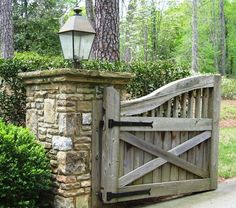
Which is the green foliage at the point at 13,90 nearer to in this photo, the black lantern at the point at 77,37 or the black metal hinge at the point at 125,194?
the black lantern at the point at 77,37

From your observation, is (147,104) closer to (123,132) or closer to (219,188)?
(123,132)

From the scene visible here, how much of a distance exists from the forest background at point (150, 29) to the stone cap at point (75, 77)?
166 inches

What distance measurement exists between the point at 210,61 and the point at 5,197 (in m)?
24.9

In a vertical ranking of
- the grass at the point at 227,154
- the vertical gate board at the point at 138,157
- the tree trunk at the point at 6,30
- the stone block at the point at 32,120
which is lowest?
the grass at the point at 227,154

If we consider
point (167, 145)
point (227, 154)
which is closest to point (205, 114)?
point (167, 145)

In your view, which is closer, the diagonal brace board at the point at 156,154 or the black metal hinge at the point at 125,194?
the black metal hinge at the point at 125,194

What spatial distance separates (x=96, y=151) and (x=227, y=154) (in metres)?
4.00

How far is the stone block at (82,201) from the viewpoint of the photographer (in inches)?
159

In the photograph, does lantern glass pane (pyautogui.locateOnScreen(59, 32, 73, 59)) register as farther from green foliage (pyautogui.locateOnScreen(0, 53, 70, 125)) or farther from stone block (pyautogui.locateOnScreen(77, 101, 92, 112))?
green foliage (pyautogui.locateOnScreen(0, 53, 70, 125))

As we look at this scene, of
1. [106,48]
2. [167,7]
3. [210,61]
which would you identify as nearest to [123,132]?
[106,48]

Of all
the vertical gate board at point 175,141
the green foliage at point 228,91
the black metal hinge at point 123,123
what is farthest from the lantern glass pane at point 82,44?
the green foliage at point 228,91

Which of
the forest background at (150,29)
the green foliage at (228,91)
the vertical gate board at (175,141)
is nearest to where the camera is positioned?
the vertical gate board at (175,141)

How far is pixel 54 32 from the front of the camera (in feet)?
52.0

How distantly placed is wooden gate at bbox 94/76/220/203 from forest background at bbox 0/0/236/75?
3256 millimetres
